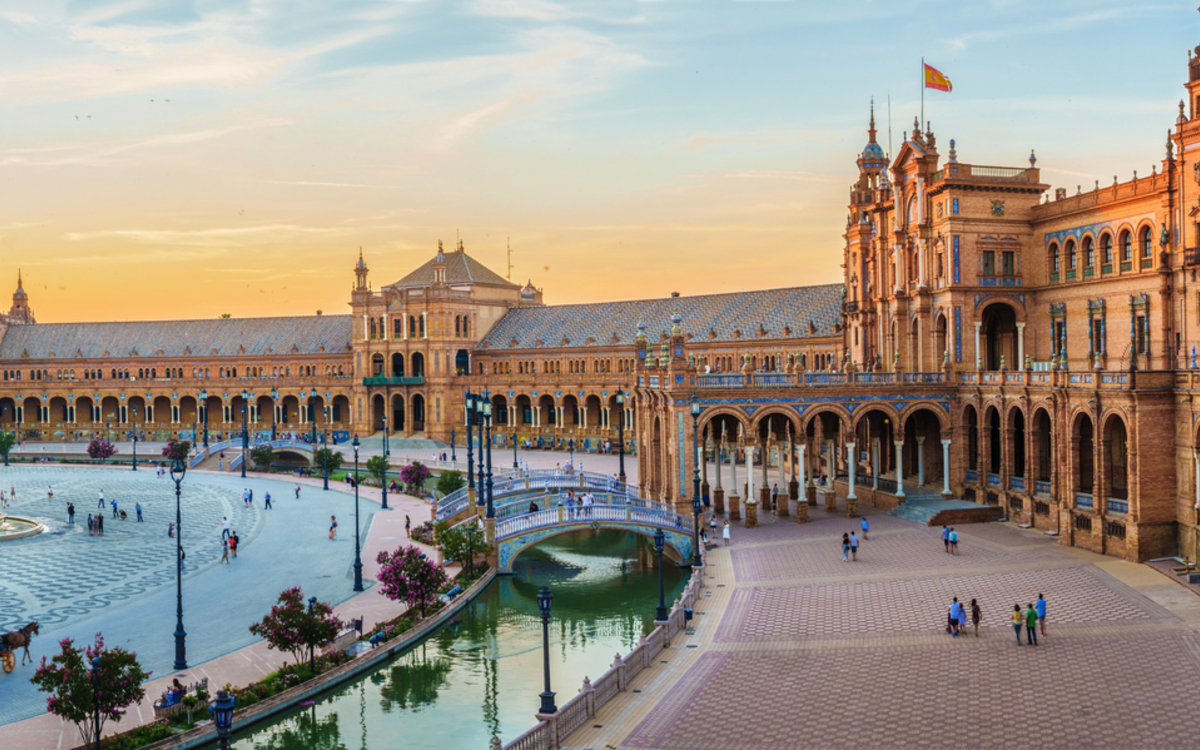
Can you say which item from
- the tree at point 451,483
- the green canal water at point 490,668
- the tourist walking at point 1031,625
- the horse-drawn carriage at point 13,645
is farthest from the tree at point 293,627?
the tree at point 451,483

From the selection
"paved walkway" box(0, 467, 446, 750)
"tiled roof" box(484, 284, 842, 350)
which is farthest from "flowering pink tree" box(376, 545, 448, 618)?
"tiled roof" box(484, 284, 842, 350)

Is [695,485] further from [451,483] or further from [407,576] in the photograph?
[451,483]

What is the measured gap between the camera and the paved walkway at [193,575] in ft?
110

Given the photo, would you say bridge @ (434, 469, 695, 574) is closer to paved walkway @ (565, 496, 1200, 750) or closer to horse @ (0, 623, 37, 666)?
paved walkway @ (565, 496, 1200, 750)

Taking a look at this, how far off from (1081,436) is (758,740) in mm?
29473

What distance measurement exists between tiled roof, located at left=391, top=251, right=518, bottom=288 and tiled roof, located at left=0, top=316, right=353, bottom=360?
11482 millimetres

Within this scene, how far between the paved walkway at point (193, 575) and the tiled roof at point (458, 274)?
1548 inches

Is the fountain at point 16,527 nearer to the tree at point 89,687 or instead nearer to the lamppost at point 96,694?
the tree at point 89,687

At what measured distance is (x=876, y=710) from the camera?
1043 inches

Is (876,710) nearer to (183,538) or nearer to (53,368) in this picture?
(183,538)

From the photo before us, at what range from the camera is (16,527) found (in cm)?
6278

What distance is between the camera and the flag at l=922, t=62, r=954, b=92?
56.7m

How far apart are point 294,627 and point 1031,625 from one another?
21.1 m

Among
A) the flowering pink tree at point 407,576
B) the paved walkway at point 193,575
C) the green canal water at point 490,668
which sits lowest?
the green canal water at point 490,668
